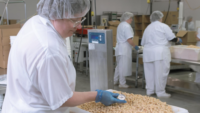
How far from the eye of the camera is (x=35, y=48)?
833mm

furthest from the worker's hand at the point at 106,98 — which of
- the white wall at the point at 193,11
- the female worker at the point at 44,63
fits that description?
the white wall at the point at 193,11

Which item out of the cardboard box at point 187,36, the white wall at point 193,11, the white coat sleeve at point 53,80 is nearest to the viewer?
the white coat sleeve at point 53,80

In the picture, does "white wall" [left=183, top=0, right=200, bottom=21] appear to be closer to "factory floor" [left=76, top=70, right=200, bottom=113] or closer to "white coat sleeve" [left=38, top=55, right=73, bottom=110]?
"factory floor" [left=76, top=70, right=200, bottom=113]

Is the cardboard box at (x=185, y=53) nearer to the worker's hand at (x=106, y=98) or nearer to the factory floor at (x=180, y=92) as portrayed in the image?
the factory floor at (x=180, y=92)

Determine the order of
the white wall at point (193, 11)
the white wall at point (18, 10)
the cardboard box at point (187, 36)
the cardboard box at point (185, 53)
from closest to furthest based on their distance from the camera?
the cardboard box at point (185, 53) < the cardboard box at point (187, 36) < the white wall at point (18, 10) < the white wall at point (193, 11)

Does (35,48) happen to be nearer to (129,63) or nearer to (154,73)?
(154,73)

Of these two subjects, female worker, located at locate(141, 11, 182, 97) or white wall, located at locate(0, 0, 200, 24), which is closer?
female worker, located at locate(141, 11, 182, 97)

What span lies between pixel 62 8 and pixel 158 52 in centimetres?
273

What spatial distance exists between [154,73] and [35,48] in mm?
3053

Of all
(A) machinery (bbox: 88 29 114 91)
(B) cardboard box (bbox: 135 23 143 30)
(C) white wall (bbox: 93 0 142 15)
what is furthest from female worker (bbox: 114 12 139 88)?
(C) white wall (bbox: 93 0 142 15)

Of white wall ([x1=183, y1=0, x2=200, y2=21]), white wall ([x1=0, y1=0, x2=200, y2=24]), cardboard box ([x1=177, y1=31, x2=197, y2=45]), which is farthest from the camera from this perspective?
white wall ([x1=183, y1=0, x2=200, y2=21])

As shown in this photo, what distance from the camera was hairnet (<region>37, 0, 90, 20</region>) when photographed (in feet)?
2.93

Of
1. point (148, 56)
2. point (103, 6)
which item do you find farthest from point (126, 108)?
point (103, 6)

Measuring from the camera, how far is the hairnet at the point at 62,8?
89 centimetres
